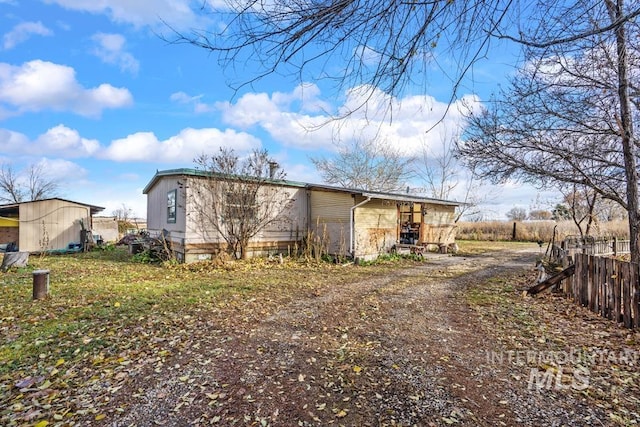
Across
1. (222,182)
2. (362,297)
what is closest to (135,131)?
(222,182)

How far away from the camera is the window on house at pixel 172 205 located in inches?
434

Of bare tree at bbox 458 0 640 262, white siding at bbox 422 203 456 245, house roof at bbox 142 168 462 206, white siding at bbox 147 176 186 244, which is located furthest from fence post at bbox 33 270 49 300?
white siding at bbox 422 203 456 245

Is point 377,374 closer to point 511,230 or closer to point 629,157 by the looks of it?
point 629,157

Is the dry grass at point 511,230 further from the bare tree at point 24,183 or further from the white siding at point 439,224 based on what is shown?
the bare tree at point 24,183

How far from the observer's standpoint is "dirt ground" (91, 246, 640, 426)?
97.2 inches

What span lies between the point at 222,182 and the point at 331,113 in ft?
29.3

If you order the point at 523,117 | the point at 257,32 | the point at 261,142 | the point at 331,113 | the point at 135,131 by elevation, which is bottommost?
the point at 331,113

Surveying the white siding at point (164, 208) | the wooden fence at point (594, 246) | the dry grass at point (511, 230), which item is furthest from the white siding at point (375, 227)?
the dry grass at point (511, 230)

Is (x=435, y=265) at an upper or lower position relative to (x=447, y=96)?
lower

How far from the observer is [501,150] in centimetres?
617

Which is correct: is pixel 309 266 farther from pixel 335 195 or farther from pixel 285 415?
pixel 285 415

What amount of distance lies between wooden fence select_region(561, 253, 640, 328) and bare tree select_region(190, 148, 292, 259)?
8843 mm

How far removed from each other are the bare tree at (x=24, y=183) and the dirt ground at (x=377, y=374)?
1387 inches

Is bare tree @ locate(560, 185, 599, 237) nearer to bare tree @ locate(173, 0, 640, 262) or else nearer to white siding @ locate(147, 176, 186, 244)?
bare tree @ locate(173, 0, 640, 262)
